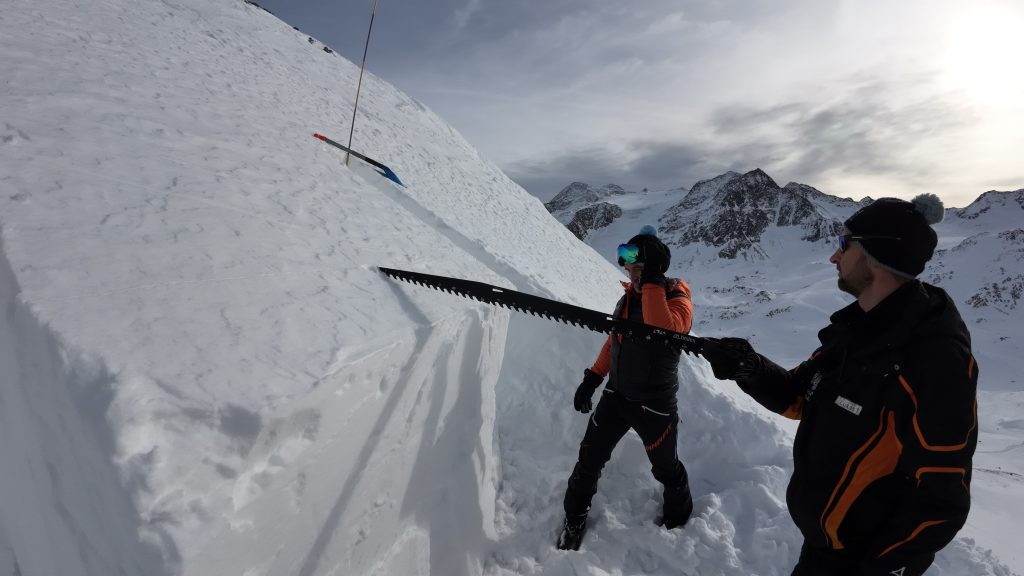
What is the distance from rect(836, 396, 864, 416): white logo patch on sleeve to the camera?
1763 millimetres

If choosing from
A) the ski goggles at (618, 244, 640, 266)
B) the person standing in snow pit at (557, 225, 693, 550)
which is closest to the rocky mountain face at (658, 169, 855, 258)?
the person standing in snow pit at (557, 225, 693, 550)

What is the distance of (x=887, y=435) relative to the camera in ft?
5.42

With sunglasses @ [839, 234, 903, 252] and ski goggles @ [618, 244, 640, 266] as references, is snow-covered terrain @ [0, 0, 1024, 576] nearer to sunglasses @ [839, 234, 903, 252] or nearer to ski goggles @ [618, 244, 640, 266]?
ski goggles @ [618, 244, 640, 266]

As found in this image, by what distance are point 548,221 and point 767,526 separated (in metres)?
9.08

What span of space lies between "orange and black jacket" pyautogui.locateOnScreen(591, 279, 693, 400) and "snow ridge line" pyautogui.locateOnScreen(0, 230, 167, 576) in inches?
109

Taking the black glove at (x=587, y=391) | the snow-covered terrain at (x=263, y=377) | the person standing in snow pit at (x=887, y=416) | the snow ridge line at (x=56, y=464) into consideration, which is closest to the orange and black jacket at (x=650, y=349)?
the black glove at (x=587, y=391)

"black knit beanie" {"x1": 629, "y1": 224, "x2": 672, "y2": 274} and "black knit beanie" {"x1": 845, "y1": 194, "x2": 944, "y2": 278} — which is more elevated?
"black knit beanie" {"x1": 845, "y1": 194, "x2": 944, "y2": 278}

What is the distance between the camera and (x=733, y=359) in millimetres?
2279

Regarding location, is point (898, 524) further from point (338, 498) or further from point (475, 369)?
point (475, 369)

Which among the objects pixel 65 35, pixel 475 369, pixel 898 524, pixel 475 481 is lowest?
pixel 475 481

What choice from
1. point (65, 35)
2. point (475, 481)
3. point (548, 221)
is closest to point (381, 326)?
point (475, 481)

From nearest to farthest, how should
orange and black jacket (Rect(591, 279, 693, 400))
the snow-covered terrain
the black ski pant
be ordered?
the snow-covered terrain < orange and black jacket (Rect(591, 279, 693, 400)) < the black ski pant

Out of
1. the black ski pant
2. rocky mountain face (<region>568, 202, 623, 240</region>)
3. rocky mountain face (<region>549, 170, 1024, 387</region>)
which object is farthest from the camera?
rocky mountain face (<region>568, 202, 623, 240</region>)

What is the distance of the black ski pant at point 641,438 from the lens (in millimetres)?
3354
